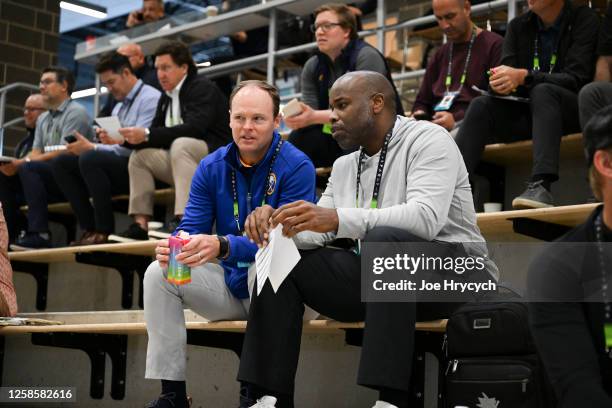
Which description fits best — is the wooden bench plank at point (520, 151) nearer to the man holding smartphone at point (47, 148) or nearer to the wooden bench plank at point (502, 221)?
the wooden bench plank at point (502, 221)

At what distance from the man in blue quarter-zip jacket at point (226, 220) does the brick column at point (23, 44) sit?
430 cm

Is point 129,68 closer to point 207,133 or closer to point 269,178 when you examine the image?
point 207,133

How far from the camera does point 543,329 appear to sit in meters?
1.47

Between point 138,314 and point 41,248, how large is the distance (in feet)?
3.71

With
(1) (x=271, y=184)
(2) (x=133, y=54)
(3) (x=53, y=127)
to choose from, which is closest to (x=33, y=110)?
(3) (x=53, y=127)

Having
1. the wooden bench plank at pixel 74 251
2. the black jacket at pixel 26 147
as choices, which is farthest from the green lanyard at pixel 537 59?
the black jacket at pixel 26 147

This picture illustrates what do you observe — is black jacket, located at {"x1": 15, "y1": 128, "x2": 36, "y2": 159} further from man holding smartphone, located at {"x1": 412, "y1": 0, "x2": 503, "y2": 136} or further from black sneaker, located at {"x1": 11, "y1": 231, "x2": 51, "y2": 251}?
man holding smartphone, located at {"x1": 412, "y1": 0, "x2": 503, "y2": 136}

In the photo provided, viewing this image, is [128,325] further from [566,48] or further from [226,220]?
[566,48]

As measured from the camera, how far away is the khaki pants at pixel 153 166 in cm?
391

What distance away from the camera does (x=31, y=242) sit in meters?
4.43

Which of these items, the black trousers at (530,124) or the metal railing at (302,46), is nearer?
the black trousers at (530,124)

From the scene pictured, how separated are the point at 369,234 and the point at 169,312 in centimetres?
67

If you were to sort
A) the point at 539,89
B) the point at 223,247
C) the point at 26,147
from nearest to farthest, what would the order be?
the point at 223,247, the point at 539,89, the point at 26,147

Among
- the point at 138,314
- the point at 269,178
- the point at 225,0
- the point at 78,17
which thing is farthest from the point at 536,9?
the point at 78,17
